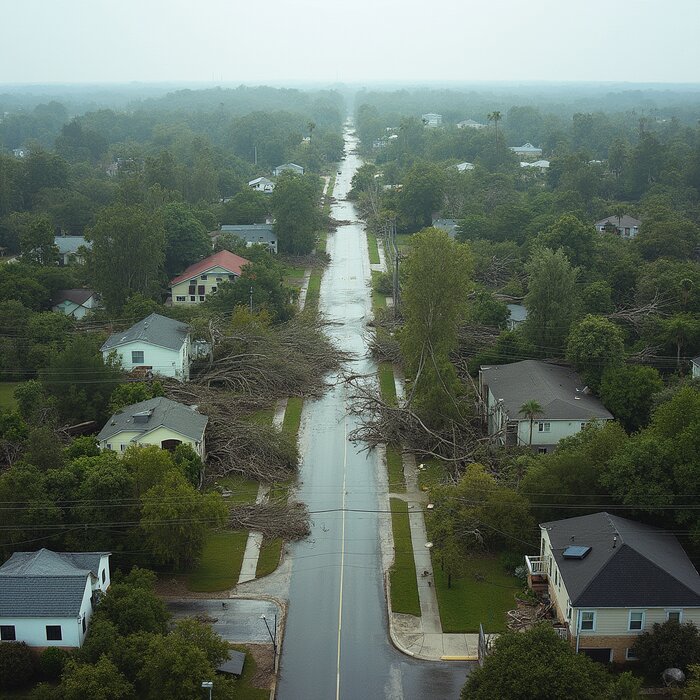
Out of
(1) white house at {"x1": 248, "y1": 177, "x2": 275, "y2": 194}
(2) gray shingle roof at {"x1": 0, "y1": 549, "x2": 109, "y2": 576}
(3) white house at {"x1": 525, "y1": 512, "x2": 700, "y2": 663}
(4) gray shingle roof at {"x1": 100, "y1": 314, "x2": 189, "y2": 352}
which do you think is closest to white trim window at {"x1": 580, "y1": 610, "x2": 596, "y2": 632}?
(3) white house at {"x1": 525, "y1": 512, "x2": 700, "y2": 663}

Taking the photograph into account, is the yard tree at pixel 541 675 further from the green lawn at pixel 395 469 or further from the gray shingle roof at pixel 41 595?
the green lawn at pixel 395 469

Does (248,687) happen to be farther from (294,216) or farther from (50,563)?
(294,216)

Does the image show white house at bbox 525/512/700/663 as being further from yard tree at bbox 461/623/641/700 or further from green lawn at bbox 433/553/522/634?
yard tree at bbox 461/623/641/700

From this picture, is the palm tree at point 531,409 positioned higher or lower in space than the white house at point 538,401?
higher

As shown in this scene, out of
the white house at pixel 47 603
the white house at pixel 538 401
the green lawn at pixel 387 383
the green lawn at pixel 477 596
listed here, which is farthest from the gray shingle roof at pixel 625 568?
the green lawn at pixel 387 383

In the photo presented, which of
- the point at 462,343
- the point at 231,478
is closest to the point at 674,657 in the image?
the point at 231,478

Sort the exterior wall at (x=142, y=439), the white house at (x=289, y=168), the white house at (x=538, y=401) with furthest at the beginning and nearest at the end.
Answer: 1. the white house at (x=289, y=168)
2. the white house at (x=538, y=401)
3. the exterior wall at (x=142, y=439)

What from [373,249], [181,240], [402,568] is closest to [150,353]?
[402,568]
